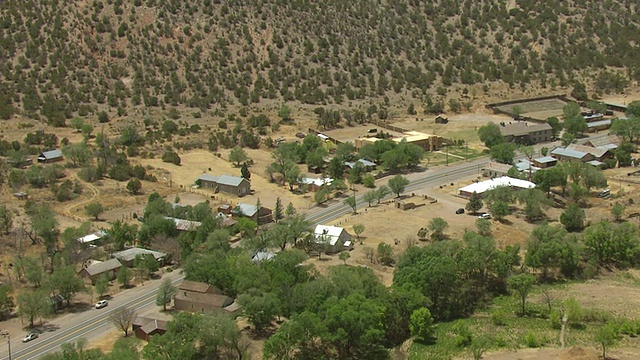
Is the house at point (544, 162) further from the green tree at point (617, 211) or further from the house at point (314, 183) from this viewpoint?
the house at point (314, 183)

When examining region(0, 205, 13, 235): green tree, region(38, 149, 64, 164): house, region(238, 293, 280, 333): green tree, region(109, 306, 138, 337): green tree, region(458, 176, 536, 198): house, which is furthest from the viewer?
region(38, 149, 64, 164): house

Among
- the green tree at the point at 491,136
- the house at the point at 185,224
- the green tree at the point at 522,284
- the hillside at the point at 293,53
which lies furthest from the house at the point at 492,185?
the hillside at the point at 293,53

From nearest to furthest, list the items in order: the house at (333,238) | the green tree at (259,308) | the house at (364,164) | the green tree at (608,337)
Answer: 1. the green tree at (608,337)
2. the green tree at (259,308)
3. the house at (333,238)
4. the house at (364,164)

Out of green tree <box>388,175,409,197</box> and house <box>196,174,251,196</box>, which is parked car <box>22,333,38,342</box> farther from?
green tree <box>388,175,409,197</box>

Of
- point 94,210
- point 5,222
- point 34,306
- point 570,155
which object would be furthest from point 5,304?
point 570,155

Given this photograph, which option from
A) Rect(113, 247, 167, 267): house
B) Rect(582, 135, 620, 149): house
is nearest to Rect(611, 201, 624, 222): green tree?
Rect(582, 135, 620, 149): house

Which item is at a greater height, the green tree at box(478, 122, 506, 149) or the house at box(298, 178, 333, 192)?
the green tree at box(478, 122, 506, 149)

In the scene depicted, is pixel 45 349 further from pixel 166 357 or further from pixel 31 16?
pixel 31 16
